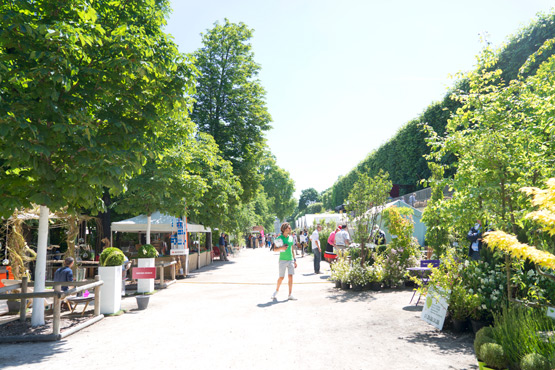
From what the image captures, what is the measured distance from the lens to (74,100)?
6613 millimetres

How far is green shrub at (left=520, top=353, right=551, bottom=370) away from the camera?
12.2 ft

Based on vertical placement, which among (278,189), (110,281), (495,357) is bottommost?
(495,357)

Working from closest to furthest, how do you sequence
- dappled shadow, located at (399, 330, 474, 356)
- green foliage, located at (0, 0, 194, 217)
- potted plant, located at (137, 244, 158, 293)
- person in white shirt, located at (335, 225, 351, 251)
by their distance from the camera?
dappled shadow, located at (399, 330, 474, 356)
green foliage, located at (0, 0, 194, 217)
potted plant, located at (137, 244, 158, 293)
person in white shirt, located at (335, 225, 351, 251)

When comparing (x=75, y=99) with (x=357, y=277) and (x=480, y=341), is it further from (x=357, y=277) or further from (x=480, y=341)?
(x=357, y=277)

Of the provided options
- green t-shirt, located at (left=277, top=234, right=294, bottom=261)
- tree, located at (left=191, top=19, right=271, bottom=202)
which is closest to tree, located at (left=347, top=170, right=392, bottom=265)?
green t-shirt, located at (left=277, top=234, right=294, bottom=261)

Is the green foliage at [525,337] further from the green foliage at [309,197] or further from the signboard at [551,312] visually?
the green foliage at [309,197]

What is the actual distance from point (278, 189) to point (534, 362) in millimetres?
67213

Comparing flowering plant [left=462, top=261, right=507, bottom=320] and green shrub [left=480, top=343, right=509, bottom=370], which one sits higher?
flowering plant [left=462, top=261, right=507, bottom=320]

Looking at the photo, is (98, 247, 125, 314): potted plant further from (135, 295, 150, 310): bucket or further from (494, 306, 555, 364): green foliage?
(494, 306, 555, 364): green foliage

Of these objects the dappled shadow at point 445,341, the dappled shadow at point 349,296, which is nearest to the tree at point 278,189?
the dappled shadow at point 349,296

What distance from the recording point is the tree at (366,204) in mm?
12039

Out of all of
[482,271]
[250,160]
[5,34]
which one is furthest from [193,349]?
[250,160]

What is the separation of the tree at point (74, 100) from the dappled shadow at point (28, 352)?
4.16 ft

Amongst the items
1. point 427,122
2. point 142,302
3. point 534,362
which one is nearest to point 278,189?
point 427,122
